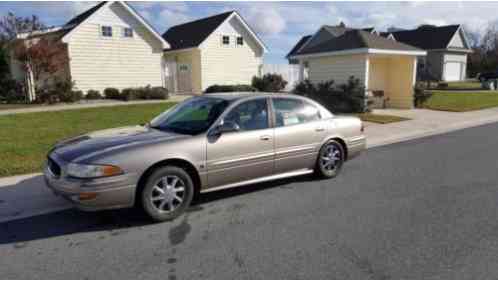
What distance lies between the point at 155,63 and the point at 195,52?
350 centimetres

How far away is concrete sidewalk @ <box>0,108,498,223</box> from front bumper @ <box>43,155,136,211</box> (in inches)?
38.7

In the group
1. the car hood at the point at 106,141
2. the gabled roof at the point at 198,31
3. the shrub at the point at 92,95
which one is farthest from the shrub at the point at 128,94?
the car hood at the point at 106,141

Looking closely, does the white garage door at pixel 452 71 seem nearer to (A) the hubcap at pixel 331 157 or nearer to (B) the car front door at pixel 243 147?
(A) the hubcap at pixel 331 157

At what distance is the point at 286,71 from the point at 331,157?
79.7 feet

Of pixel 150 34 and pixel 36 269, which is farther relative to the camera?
pixel 150 34

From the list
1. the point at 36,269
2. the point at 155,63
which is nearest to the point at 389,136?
the point at 36,269

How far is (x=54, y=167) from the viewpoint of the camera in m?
4.40

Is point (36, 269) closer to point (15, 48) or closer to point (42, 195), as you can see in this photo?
point (42, 195)

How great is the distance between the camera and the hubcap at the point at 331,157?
6.15 meters

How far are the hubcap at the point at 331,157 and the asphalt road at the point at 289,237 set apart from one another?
387 millimetres

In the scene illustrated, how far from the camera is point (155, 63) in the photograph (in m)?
23.1

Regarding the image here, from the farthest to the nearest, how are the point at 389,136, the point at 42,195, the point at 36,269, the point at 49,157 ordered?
1. the point at 389,136
2. the point at 42,195
3. the point at 49,157
4. the point at 36,269

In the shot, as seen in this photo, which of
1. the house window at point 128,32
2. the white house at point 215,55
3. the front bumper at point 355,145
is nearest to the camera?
the front bumper at point 355,145

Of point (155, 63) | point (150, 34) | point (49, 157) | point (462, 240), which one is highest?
point (150, 34)
